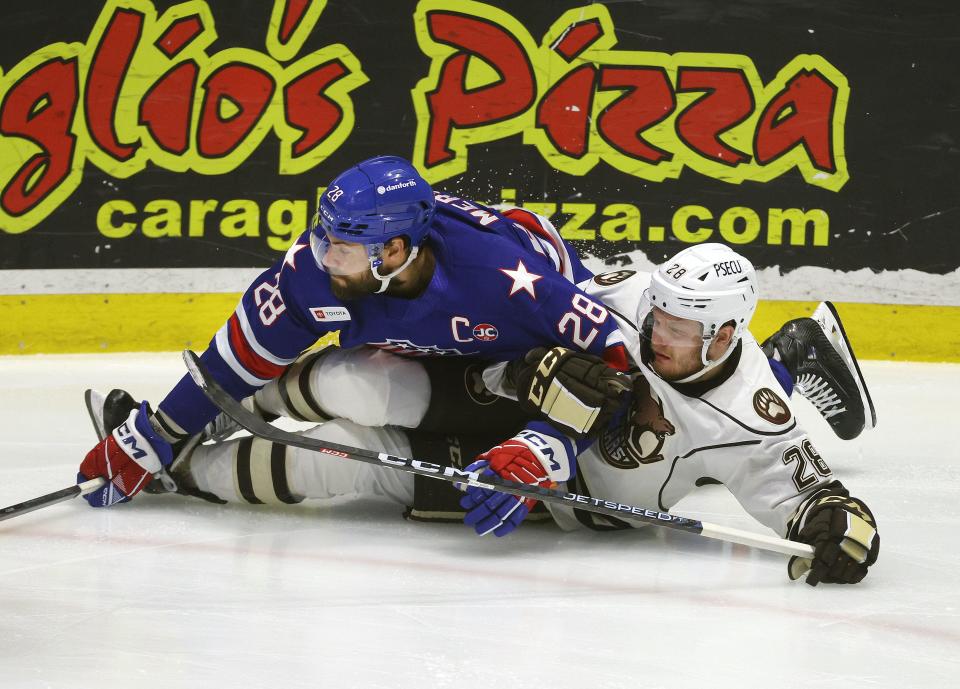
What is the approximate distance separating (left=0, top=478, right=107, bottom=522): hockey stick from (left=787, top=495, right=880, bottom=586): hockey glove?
1.48 metres

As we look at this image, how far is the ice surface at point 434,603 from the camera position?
181 cm

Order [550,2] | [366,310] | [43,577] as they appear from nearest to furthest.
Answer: [43,577] → [366,310] → [550,2]

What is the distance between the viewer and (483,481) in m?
2.37

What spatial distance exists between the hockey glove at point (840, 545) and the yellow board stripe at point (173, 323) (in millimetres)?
2857

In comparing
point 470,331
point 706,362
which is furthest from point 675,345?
point 470,331

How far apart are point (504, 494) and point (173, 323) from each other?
113 inches

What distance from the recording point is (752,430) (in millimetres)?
2395

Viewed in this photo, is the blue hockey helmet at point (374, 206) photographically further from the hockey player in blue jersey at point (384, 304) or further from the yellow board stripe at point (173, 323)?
the yellow board stripe at point (173, 323)

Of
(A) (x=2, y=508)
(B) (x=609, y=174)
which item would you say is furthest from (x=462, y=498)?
(B) (x=609, y=174)

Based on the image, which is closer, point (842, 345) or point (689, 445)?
point (689, 445)

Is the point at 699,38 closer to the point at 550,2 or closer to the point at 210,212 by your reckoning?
the point at 550,2

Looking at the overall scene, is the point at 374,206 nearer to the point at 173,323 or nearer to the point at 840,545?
the point at 840,545

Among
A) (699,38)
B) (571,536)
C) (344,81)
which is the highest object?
(699,38)

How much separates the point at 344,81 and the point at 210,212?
29.7 inches
